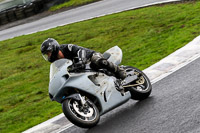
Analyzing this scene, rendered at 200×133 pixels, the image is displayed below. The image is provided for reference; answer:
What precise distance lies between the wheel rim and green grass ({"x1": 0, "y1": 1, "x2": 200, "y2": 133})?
2.05m

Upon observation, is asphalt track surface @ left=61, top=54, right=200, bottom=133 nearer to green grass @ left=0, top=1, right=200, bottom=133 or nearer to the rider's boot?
the rider's boot

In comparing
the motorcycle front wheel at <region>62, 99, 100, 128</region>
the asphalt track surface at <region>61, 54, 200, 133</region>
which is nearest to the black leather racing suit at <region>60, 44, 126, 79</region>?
the motorcycle front wheel at <region>62, 99, 100, 128</region>

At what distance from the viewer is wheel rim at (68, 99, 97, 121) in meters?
6.27

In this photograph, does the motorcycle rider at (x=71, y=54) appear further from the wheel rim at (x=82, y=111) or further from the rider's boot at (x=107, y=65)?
the wheel rim at (x=82, y=111)

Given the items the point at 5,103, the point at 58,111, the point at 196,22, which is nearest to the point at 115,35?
the point at 196,22

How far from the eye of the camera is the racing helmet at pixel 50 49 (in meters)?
6.80

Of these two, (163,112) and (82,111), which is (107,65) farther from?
(163,112)

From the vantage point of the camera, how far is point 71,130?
6949 millimetres

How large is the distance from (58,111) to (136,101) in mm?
1829

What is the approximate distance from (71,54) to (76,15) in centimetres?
1584

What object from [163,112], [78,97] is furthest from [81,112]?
[163,112]

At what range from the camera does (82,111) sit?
6.37 m

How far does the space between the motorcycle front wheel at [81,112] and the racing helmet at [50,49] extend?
0.98 meters

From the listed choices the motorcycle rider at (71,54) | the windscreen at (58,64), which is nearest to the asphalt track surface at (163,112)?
the motorcycle rider at (71,54)
